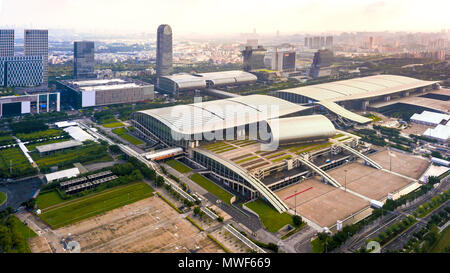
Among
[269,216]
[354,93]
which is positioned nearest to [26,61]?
[354,93]

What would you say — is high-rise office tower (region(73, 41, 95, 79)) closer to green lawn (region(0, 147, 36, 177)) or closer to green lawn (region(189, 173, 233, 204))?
green lawn (region(0, 147, 36, 177))

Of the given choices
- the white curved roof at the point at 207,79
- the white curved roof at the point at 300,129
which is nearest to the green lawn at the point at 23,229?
the white curved roof at the point at 300,129

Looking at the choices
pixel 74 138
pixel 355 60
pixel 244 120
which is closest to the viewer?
pixel 244 120

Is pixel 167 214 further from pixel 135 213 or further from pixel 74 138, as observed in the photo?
pixel 74 138

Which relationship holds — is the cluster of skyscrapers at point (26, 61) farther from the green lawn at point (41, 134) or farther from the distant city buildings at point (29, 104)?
the green lawn at point (41, 134)

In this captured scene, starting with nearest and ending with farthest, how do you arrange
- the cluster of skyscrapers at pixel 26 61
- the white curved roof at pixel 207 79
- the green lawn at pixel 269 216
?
the green lawn at pixel 269 216
the cluster of skyscrapers at pixel 26 61
the white curved roof at pixel 207 79

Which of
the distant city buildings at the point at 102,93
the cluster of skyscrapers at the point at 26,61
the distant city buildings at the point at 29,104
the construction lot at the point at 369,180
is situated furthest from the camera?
the cluster of skyscrapers at the point at 26,61

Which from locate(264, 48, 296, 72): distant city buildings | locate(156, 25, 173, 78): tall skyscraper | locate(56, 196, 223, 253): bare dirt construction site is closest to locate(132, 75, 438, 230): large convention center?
locate(56, 196, 223, 253): bare dirt construction site
